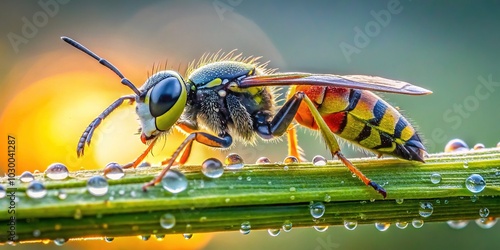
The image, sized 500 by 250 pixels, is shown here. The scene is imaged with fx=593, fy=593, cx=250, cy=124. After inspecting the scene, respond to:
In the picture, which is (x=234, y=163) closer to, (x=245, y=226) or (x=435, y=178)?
(x=245, y=226)

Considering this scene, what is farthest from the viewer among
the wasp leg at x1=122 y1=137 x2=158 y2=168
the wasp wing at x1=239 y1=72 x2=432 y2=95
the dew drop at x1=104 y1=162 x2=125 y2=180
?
the wasp leg at x1=122 y1=137 x2=158 y2=168

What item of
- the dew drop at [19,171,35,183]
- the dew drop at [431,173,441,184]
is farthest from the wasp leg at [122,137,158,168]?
the dew drop at [431,173,441,184]

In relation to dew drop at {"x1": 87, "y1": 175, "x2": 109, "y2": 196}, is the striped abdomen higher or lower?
higher

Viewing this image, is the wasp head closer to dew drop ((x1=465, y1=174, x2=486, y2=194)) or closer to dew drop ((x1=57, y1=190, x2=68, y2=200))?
dew drop ((x1=57, y1=190, x2=68, y2=200))

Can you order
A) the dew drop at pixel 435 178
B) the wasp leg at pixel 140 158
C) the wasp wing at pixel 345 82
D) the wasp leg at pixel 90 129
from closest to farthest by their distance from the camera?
the dew drop at pixel 435 178 → the wasp leg at pixel 90 129 → the wasp wing at pixel 345 82 → the wasp leg at pixel 140 158

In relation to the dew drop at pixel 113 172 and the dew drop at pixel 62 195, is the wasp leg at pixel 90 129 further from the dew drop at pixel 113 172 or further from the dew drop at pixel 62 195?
the dew drop at pixel 62 195

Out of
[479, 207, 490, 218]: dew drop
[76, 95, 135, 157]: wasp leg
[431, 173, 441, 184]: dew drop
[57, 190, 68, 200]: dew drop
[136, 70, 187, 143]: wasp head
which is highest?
[136, 70, 187, 143]: wasp head

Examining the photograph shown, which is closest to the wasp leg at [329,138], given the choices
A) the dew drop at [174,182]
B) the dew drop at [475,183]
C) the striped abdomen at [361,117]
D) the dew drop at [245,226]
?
the striped abdomen at [361,117]
